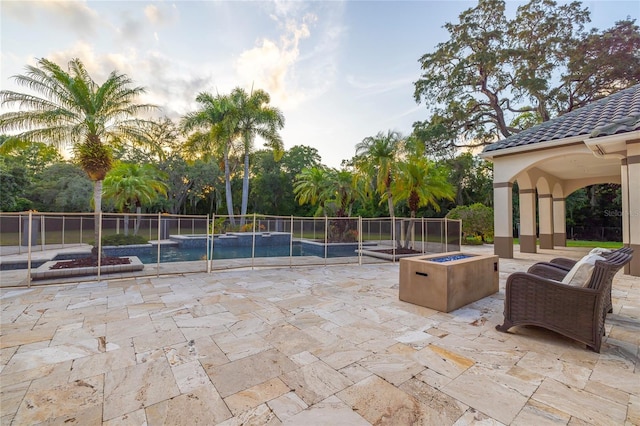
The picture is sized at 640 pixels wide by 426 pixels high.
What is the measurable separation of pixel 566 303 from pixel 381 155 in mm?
8740

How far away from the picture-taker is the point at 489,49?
17.2 metres

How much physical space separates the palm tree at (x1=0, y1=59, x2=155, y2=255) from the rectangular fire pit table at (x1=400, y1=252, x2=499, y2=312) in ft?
25.3

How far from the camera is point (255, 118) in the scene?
17250 mm

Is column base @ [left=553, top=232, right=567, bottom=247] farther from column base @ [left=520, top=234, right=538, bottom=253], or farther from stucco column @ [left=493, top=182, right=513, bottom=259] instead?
stucco column @ [left=493, top=182, right=513, bottom=259]

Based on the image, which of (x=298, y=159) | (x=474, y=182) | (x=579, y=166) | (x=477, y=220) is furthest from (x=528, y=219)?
(x=298, y=159)

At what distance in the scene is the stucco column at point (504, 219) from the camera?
394 inches

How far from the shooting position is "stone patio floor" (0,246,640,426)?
2.03m

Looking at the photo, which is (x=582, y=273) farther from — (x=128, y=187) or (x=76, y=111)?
(x=128, y=187)

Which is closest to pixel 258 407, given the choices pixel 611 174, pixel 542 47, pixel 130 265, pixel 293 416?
pixel 293 416

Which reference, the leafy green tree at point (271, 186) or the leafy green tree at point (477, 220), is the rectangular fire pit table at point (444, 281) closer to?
the leafy green tree at point (477, 220)

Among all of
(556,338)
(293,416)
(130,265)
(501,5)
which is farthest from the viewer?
(501,5)

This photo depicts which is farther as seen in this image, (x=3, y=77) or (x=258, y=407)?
(x=3, y=77)

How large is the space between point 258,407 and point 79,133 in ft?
31.3

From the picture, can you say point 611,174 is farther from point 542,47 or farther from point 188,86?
point 188,86
